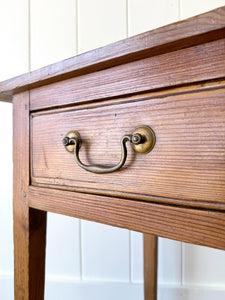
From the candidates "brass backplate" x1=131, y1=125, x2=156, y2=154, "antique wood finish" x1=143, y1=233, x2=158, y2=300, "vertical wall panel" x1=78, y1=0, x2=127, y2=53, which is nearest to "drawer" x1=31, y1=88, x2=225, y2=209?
"brass backplate" x1=131, y1=125, x2=156, y2=154

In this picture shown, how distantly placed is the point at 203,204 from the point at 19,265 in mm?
342

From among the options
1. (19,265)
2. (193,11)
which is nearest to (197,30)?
(19,265)

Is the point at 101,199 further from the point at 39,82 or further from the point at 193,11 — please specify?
the point at 193,11

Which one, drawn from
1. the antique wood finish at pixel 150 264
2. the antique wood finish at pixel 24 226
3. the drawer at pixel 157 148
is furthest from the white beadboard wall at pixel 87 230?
the drawer at pixel 157 148

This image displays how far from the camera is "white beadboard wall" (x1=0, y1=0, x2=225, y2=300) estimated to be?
865 mm

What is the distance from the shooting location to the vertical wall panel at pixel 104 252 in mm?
936

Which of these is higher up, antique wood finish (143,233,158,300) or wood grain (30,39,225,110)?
wood grain (30,39,225,110)

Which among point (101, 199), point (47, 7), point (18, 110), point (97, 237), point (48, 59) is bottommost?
point (97, 237)

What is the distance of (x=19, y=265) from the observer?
0.47 m

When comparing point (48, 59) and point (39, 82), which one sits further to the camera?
point (48, 59)

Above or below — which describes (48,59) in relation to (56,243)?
above

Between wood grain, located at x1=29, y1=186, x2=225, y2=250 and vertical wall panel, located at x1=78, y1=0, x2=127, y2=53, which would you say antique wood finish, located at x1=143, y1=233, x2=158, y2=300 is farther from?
vertical wall panel, located at x1=78, y1=0, x2=127, y2=53

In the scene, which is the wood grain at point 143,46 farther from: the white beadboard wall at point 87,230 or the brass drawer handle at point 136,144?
the white beadboard wall at point 87,230

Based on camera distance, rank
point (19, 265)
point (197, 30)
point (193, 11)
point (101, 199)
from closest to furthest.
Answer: point (197, 30), point (101, 199), point (19, 265), point (193, 11)
